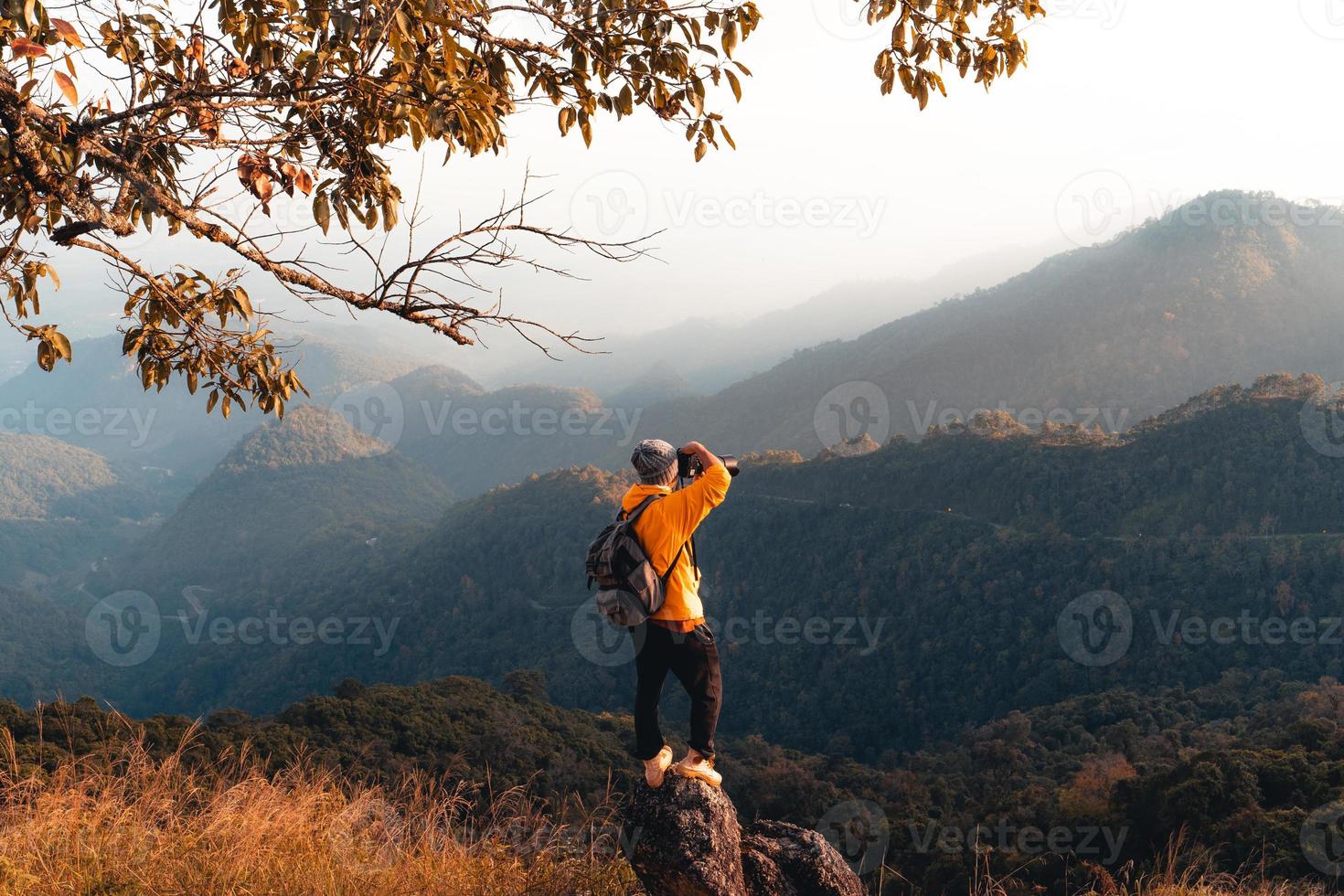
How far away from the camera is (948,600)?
4056cm

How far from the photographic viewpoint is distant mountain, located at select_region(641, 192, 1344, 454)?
73.1m

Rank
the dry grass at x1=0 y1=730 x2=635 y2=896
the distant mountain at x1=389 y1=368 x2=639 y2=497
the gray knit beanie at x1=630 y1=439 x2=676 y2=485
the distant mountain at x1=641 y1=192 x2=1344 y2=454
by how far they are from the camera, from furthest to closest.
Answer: the distant mountain at x1=389 y1=368 x2=639 y2=497 → the distant mountain at x1=641 y1=192 x2=1344 y2=454 → the gray knit beanie at x1=630 y1=439 x2=676 y2=485 → the dry grass at x1=0 y1=730 x2=635 y2=896

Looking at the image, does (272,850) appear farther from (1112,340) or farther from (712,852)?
(1112,340)

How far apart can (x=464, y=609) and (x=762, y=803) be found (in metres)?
44.6

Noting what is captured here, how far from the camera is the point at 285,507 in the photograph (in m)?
106

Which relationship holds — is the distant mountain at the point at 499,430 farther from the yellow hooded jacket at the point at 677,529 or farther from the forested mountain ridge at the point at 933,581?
the yellow hooded jacket at the point at 677,529

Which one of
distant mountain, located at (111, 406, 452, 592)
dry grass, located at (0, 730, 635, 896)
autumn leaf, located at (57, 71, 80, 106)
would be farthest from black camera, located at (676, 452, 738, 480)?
distant mountain, located at (111, 406, 452, 592)

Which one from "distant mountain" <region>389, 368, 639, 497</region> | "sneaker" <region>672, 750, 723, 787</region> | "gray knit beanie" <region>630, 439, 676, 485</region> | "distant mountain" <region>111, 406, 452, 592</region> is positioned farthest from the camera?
"distant mountain" <region>389, 368, 639, 497</region>

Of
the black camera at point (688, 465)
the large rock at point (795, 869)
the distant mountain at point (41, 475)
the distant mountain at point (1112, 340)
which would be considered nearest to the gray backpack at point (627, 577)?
the black camera at point (688, 465)

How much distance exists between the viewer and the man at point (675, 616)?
156 inches

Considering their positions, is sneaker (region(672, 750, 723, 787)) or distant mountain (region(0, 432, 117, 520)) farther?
distant mountain (region(0, 432, 117, 520))

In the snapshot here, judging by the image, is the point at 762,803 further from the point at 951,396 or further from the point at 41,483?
the point at 41,483

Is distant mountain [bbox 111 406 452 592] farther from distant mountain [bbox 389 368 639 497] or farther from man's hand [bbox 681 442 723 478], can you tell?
man's hand [bbox 681 442 723 478]

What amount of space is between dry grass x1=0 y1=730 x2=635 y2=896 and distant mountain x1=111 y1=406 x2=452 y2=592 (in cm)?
8682
